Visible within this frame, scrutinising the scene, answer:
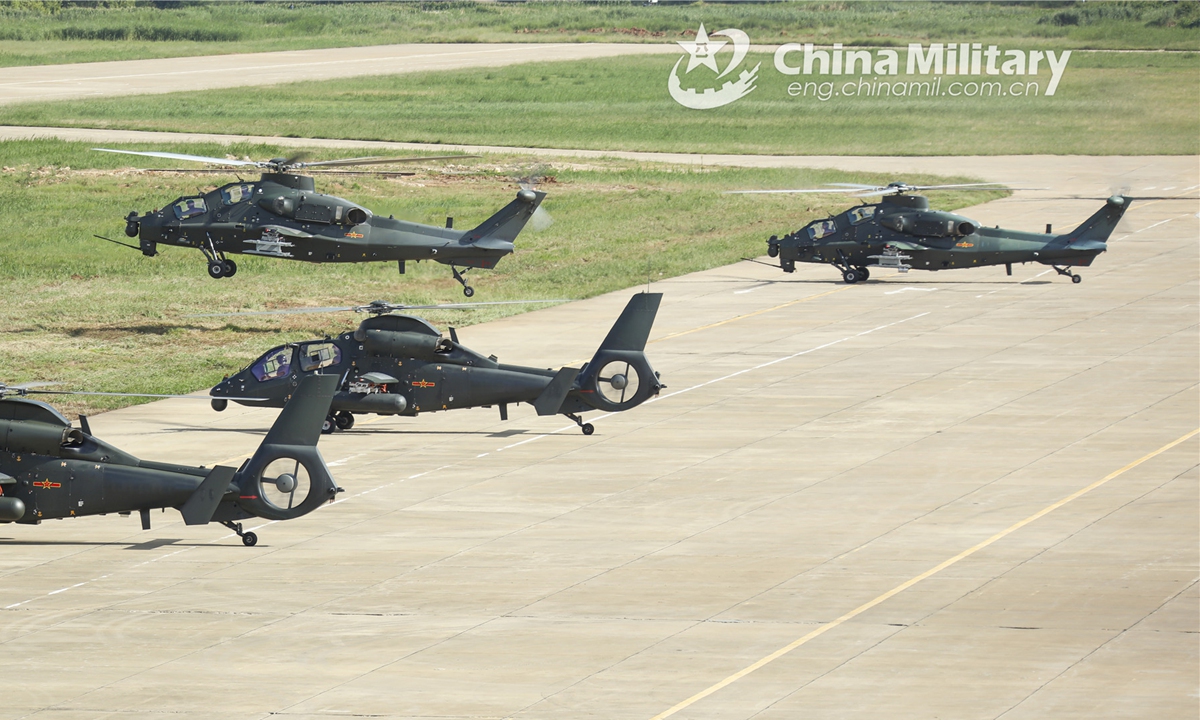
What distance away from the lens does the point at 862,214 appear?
185 ft

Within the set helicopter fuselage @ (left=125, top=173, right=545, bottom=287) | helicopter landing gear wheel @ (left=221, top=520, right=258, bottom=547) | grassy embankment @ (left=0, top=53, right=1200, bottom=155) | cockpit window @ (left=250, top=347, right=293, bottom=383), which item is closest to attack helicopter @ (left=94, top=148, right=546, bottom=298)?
helicopter fuselage @ (left=125, top=173, right=545, bottom=287)

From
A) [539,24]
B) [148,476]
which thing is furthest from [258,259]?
[539,24]

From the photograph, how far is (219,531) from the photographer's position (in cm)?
2955

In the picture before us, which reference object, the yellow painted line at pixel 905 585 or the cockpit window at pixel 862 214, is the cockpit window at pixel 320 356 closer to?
the yellow painted line at pixel 905 585

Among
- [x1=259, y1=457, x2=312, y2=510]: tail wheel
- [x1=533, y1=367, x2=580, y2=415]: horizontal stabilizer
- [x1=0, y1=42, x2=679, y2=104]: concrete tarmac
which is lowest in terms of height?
[x1=259, y1=457, x2=312, y2=510]: tail wheel

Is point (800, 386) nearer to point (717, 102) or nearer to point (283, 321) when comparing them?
point (283, 321)

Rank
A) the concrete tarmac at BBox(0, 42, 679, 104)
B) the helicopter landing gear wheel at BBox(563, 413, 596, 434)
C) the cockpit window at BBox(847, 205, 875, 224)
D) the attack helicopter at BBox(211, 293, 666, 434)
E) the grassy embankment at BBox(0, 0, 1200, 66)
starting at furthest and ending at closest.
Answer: the grassy embankment at BBox(0, 0, 1200, 66) < the concrete tarmac at BBox(0, 42, 679, 104) < the cockpit window at BBox(847, 205, 875, 224) < the helicopter landing gear wheel at BBox(563, 413, 596, 434) < the attack helicopter at BBox(211, 293, 666, 434)

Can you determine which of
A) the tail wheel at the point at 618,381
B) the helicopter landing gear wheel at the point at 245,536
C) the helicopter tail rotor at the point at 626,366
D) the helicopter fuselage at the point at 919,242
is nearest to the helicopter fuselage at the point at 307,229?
the helicopter fuselage at the point at 919,242

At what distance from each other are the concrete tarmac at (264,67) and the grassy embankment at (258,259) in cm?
2766

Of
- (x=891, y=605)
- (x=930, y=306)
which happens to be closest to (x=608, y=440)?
(x=891, y=605)

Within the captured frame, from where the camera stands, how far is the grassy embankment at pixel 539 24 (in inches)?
4946

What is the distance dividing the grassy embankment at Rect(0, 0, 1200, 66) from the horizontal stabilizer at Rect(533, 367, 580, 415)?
303 feet

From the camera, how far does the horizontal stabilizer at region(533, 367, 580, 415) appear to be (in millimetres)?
34281

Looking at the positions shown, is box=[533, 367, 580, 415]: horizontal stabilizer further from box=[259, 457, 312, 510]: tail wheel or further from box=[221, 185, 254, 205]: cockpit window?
box=[221, 185, 254, 205]: cockpit window
